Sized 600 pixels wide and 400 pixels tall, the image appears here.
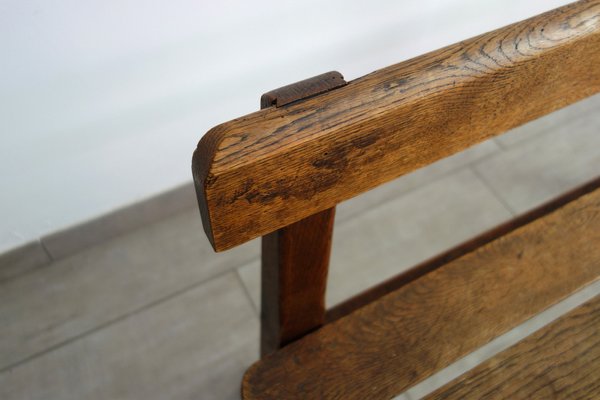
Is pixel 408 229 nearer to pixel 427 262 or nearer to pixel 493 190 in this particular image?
pixel 493 190

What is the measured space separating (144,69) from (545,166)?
3.69ft

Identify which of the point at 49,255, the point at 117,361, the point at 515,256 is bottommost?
the point at 117,361

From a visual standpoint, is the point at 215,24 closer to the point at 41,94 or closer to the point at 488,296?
the point at 41,94

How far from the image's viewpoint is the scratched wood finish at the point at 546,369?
869mm

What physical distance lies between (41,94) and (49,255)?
22.0 inches

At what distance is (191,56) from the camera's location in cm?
124

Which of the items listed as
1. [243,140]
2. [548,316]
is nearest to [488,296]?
[243,140]

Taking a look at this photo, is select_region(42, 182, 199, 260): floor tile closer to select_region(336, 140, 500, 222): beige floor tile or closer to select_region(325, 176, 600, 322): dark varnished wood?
select_region(336, 140, 500, 222): beige floor tile

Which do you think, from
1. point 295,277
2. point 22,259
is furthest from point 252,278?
point 295,277

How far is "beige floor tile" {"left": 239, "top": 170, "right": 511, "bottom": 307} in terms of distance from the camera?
1614mm

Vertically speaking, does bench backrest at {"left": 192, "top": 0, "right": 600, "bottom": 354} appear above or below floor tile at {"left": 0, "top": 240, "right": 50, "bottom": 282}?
above

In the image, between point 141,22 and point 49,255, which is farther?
point 49,255

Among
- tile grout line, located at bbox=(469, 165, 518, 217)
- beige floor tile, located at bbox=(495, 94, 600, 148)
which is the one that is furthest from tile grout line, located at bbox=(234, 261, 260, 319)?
beige floor tile, located at bbox=(495, 94, 600, 148)

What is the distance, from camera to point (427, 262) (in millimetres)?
1030
